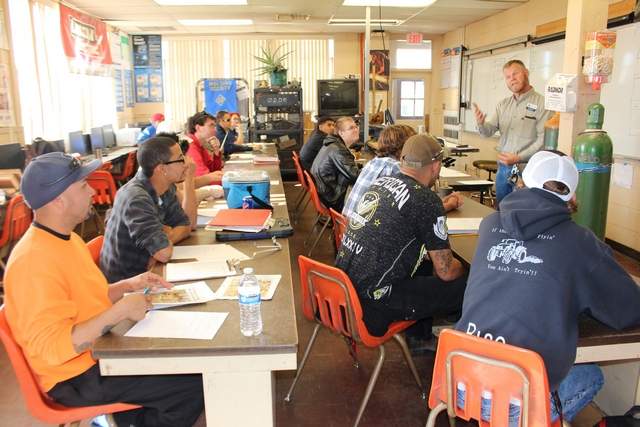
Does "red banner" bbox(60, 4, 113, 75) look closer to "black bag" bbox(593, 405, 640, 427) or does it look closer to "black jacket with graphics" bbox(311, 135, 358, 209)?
"black jacket with graphics" bbox(311, 135, 358, 209)

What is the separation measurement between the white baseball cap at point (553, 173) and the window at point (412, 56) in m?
9.52

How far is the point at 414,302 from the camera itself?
7.55 feet

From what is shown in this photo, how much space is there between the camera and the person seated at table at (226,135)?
663 cm

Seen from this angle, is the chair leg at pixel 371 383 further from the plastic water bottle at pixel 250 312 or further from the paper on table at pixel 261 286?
the plastic water bottle at pixel 250 312

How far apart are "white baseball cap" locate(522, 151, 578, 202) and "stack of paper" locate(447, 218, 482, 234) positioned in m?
1.07

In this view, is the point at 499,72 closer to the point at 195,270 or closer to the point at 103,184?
the point at 103,184

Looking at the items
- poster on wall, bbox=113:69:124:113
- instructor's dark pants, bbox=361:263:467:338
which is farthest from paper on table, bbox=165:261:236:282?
poster on wall, bbox=113:69:124:113

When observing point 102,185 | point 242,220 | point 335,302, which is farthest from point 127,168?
point 335,302

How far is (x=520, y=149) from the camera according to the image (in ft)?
14.3

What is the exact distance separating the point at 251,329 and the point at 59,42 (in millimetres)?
7021

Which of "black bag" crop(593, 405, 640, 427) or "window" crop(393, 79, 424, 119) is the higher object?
"window" crop(393, 79, 424, 119)

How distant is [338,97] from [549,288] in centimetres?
818

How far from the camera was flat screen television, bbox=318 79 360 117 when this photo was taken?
9211mm

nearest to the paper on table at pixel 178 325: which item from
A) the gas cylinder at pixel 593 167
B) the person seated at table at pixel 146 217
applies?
the person seated at table at pixel 146 217
